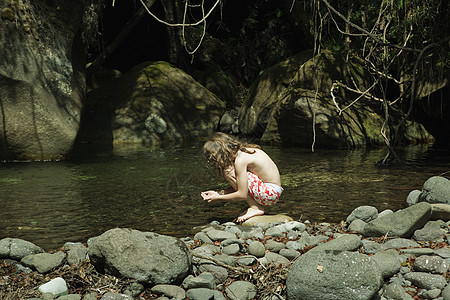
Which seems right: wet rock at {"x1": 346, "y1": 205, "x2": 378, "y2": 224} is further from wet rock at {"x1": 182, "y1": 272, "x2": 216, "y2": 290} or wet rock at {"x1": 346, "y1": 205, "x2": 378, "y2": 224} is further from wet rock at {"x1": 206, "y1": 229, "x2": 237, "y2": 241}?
wet rock at {"x1": 182, "y1": 272, "x2": 216, "y2": 290}

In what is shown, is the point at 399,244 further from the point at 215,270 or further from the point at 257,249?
the point at 215,270

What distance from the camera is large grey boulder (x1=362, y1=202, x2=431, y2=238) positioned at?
370 centimetres

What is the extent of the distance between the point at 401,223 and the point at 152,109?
791 cm

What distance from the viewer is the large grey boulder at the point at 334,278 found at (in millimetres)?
2609

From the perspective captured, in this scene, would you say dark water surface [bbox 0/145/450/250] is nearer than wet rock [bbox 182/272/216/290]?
No

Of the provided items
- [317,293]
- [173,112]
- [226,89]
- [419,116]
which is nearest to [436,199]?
[317,293]

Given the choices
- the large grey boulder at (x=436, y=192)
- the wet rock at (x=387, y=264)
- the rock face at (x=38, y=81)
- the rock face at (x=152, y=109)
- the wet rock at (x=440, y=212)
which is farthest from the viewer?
the rock face at (x=152, y=109)

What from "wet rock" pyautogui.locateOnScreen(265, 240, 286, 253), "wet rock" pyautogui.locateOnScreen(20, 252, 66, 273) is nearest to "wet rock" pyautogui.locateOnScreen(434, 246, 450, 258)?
"wet rock" pyautogui.locateOnScreen(265, 240, 286, 253)

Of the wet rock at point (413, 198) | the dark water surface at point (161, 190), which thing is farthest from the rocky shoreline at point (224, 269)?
the wet rock at point (413, 198)

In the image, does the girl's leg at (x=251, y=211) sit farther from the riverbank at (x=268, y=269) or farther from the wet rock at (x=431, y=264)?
the wet rock at (x=431, y=264)

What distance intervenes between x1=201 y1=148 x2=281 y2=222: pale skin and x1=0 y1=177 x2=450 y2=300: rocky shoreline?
29.4 inches

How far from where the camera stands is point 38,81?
775 centimetres

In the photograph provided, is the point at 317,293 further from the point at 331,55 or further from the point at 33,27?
the point at 331,55

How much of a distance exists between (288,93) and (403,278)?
287 inches
